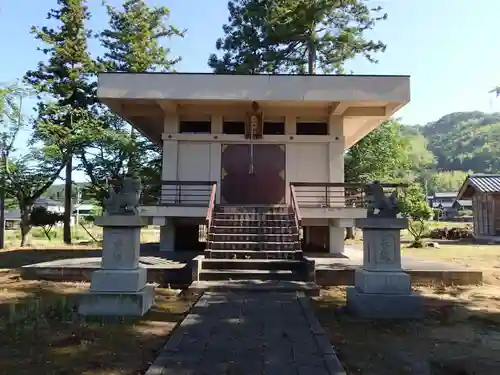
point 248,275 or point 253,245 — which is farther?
point 253,245

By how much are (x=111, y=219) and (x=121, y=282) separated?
0.90m

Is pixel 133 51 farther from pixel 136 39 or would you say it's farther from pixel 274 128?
pixel 274 128

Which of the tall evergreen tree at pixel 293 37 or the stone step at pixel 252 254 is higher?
the tall evergreen tree at pixel 293 37

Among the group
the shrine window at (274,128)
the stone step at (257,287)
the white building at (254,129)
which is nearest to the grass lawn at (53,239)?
the white building at (254,129)

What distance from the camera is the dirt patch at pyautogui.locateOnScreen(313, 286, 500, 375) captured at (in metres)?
3.80

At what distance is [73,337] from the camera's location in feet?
15.2

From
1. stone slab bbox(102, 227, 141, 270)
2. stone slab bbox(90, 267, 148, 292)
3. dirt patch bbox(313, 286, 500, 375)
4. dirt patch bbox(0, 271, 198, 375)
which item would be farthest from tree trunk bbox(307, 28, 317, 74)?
stone slab bbox(90, 267, 148, 292)

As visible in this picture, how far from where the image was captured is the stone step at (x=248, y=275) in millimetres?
7949

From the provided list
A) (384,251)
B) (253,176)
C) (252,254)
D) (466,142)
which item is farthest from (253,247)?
(466,142)

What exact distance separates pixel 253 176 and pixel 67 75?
13108 millimetres

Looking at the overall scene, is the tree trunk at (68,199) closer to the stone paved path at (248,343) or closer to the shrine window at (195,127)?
the shrine window at (195,127)

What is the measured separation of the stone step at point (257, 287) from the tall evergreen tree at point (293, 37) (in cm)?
1537

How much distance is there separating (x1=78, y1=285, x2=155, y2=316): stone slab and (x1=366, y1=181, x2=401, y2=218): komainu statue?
358 cm

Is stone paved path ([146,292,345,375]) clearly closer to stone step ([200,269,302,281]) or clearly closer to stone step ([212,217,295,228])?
stone step ([200,269,302,281])
